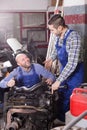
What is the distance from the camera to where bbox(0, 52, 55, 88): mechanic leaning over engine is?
3135mm

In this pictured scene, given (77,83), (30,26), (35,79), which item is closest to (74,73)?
(77,83)

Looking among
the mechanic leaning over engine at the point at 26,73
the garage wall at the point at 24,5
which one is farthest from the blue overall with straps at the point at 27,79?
the garage wall at the point at 24,5

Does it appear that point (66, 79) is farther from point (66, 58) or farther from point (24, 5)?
point (24, 5)

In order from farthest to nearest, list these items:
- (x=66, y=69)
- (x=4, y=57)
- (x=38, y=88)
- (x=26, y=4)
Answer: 1. (x=26, y=4)
2. (x=4, y=57)
3. (x=66, y=69)
4. (x=38, y=88)

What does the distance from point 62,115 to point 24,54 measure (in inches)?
34.5

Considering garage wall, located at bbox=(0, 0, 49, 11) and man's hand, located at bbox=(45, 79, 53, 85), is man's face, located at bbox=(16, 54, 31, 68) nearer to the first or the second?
man's hand, located at bbox=(45, 79, 53, 85)

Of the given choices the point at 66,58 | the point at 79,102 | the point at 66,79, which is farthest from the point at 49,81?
the point at 79,102

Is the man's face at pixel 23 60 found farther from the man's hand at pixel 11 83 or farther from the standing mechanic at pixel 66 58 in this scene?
the standing mechanic at pixel 66 58

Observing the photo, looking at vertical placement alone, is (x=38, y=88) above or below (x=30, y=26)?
below

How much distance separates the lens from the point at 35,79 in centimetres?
320

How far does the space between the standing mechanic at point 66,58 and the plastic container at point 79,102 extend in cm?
29

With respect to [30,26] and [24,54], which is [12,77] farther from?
[30,26]

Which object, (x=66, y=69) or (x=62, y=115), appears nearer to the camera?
(x=66, y=69)

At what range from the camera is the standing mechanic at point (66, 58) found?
118 inches
